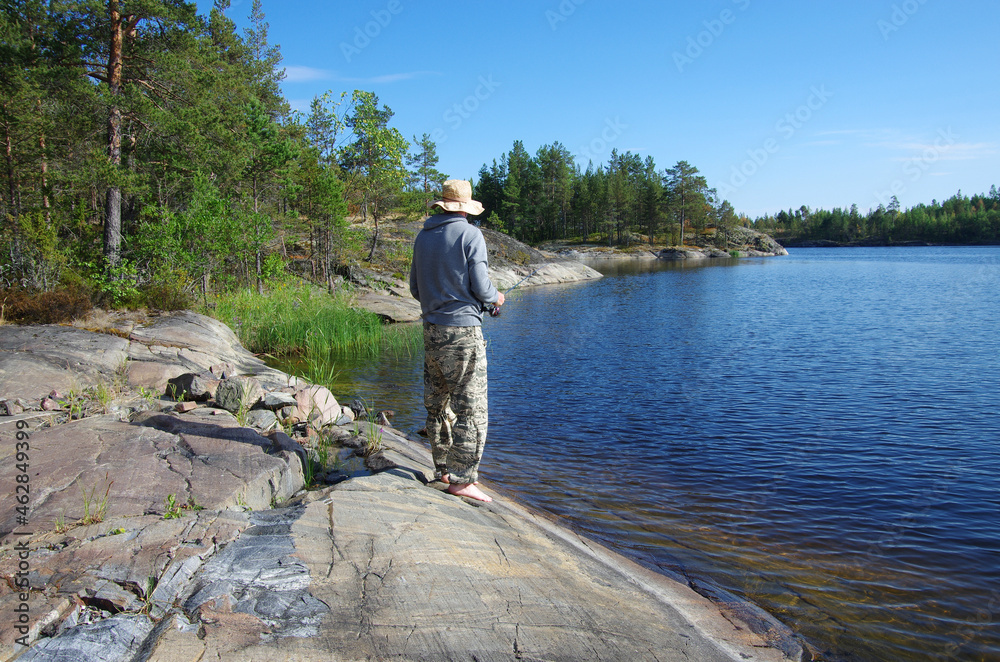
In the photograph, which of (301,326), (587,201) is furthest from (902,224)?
(301,326)

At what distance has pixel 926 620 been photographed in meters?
4.62

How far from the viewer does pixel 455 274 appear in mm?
5203

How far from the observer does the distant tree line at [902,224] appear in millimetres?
126125

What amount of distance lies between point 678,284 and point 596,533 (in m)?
40.0

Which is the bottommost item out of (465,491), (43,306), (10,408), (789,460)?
(789,460)

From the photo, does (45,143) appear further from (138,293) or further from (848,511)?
(848,511)

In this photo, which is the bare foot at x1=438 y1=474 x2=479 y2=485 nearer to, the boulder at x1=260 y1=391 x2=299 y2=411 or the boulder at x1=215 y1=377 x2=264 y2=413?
the boulder at x1=215 y1=377 x2=264 y2=413

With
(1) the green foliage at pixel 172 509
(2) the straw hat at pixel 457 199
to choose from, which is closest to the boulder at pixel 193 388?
(1) the green foliage at pixel 172 509

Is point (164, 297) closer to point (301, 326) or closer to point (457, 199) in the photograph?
point (301, 326)

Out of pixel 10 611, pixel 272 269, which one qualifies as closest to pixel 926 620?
pixel 10 611

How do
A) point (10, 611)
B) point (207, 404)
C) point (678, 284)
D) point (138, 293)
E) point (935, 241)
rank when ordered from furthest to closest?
point (935, 241) → point (678, 284) → point (138, 293) → point (207, 404) → point (10, 611)

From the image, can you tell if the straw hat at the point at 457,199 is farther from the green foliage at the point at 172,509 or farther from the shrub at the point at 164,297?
the shrub at the point at 164,297

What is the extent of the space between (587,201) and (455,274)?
94.1 meters

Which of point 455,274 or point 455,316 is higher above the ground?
point 455,274
